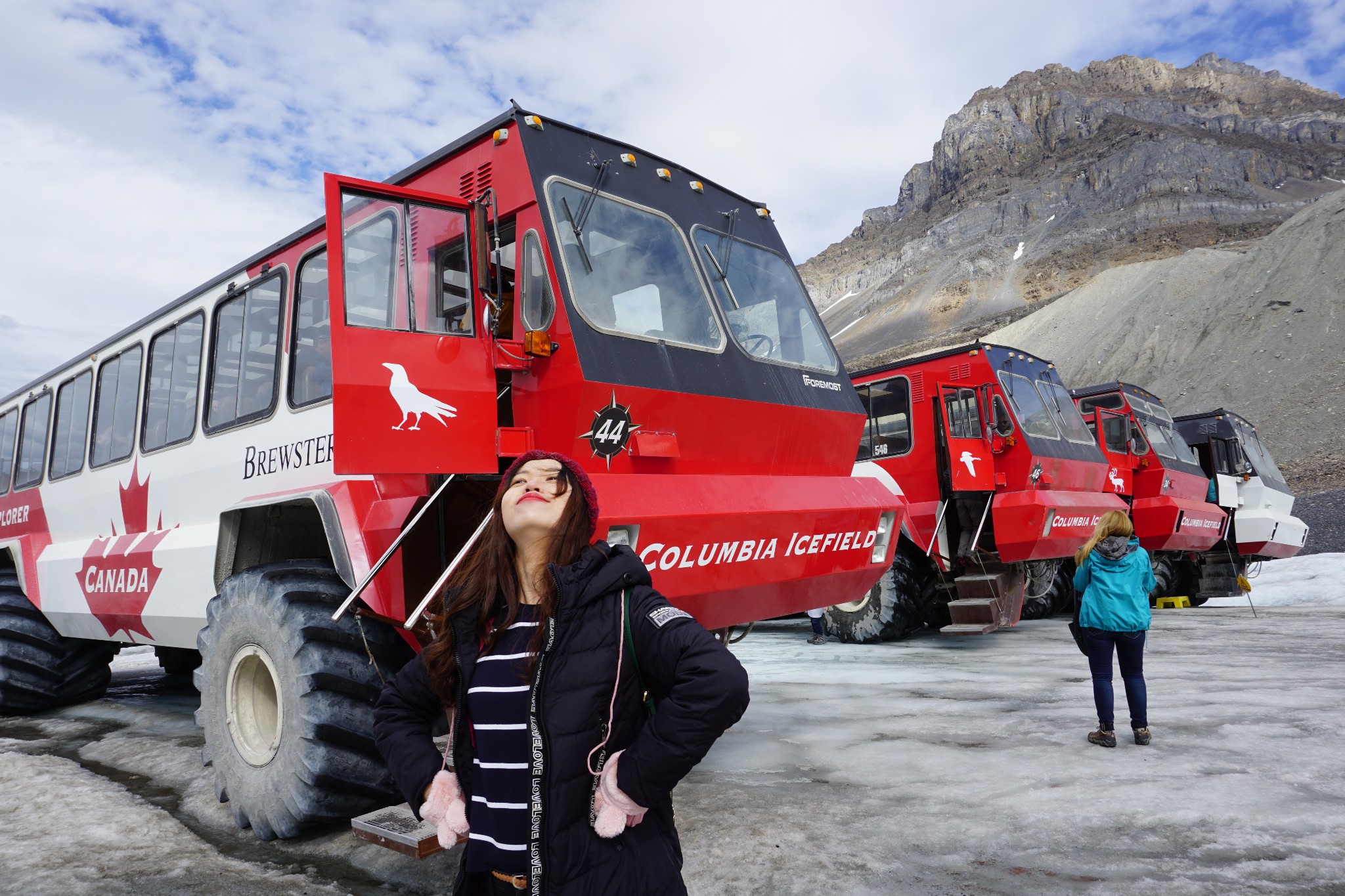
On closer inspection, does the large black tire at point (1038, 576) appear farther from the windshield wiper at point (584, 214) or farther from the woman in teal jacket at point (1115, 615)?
the windshield wiper at point (584, 214)

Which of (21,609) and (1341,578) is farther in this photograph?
(1341,578)

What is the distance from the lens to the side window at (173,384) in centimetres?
539

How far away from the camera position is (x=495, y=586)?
6.91 feet

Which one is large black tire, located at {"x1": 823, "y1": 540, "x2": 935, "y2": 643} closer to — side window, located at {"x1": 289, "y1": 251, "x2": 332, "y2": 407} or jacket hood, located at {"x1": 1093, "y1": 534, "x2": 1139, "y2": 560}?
jacket hood, located at {"x1": 1093, "y1": 534, "x2": 1139, "y2": 560}

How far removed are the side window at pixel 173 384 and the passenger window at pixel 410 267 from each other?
216 cm

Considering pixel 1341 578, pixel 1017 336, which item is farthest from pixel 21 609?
pixel 1017 336

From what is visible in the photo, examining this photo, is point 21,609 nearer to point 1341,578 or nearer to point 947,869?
point 947,869

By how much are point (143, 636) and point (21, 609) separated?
7.65 feet

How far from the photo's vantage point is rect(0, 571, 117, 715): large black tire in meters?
6.93

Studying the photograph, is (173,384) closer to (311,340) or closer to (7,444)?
(311,340)

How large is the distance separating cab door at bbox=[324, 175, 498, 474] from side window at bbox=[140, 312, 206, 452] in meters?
2.26

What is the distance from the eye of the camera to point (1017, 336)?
64875 millimetres

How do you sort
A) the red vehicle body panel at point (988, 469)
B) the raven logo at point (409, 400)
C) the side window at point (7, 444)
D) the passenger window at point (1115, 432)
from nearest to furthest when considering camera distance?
the raven logo at point (409, 400) < the side window at point (7, 444) < the red vehicle body panel at point (988, 469) < the passenger window at point (1115, 432)

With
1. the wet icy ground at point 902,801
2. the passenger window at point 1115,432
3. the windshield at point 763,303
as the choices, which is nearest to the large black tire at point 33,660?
the wet icy ground at point 902,801
